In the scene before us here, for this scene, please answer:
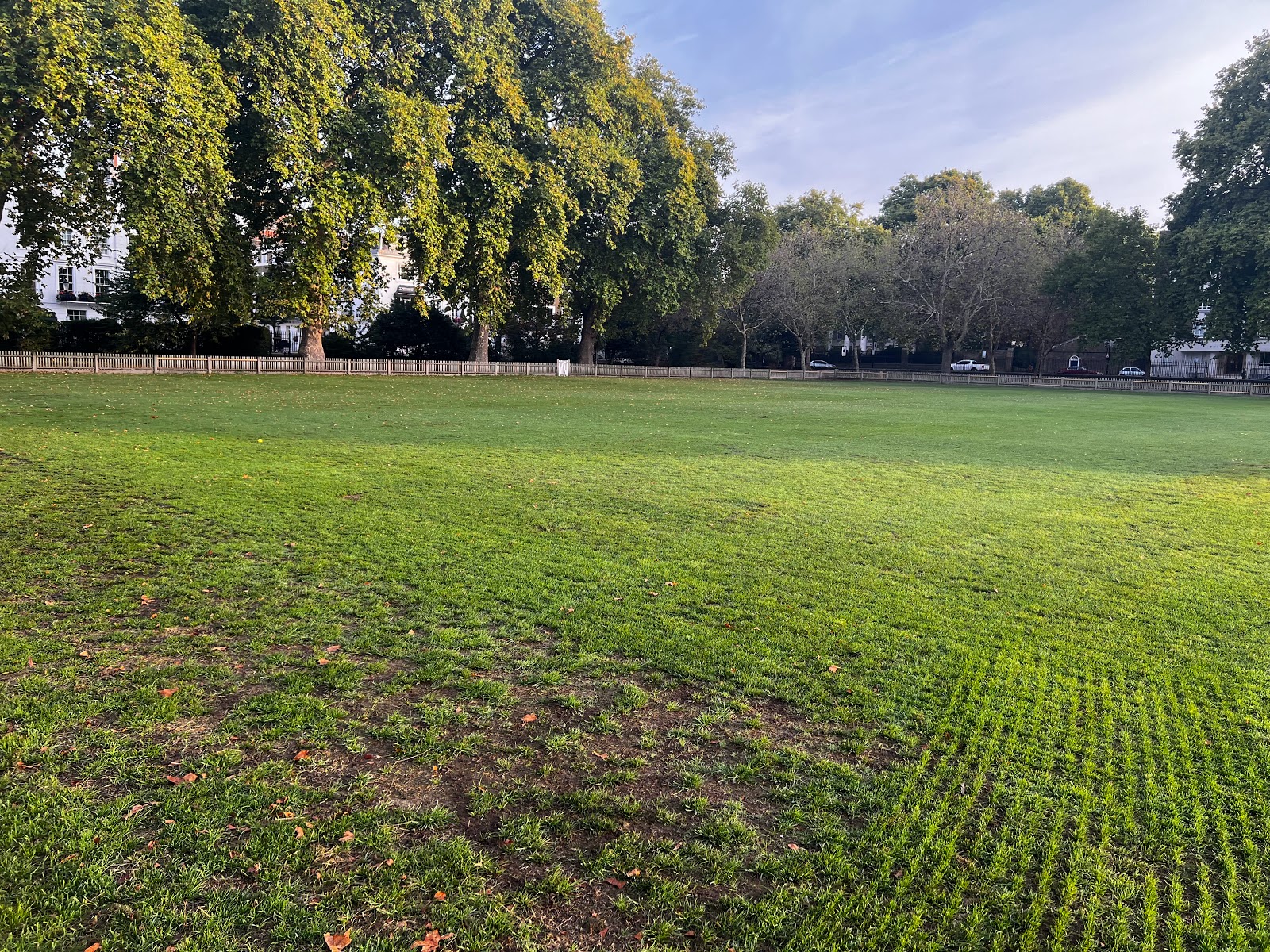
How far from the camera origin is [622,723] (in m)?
3.56

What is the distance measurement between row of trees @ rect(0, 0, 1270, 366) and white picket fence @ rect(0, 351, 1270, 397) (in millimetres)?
1744

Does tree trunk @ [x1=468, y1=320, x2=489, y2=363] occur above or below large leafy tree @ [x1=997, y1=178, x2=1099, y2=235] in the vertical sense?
below

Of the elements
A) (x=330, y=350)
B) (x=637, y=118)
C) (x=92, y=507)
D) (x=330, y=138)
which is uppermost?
(x=637, y=118)

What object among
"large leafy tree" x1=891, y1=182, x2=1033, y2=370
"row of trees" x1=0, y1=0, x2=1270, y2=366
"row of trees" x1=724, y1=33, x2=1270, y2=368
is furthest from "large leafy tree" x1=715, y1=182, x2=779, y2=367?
"large leafy tree" x1=891, y1=182, x2=1033, y2=370

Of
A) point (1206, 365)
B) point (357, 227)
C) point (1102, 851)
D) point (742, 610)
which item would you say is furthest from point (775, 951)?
point (1206, 365)

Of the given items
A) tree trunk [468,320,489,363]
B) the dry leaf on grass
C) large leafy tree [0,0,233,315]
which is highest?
large leafy tree [0,0,233,315]

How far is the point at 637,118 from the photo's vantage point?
43.1 m

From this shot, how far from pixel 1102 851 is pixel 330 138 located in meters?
35.2

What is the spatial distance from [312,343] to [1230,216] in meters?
49.6

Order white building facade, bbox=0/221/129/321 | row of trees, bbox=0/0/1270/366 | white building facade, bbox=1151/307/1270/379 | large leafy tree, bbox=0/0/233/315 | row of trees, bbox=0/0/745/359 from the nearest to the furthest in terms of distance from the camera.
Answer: large leafy tree, bbox=0/0/233/315 → row of trees, bbox=0/0/745/359 → row of trees, bbox=0/0/1270/366 → white building facade, bbox=0/221/129/321 → white building facade, bbox=1151/307/1270/379

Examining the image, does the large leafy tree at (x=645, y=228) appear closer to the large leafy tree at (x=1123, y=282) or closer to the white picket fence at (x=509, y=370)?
the white picket fence at (x=509, y=370)

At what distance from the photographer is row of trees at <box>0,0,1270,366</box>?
26734mm

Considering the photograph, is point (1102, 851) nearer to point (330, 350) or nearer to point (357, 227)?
point (357, 227)

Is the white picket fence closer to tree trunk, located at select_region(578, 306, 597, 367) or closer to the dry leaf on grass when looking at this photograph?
tree trunk, located at select_region(578, 306, 597, 367)
